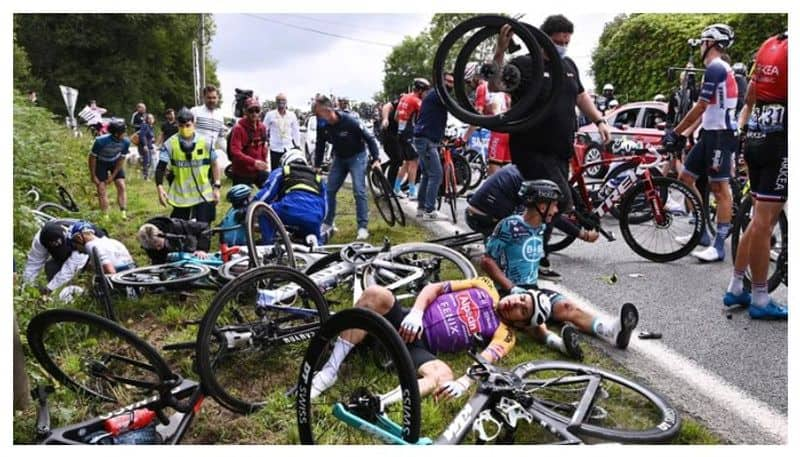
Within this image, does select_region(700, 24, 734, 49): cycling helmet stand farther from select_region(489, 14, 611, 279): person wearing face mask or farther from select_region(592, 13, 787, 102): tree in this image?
select_region(592, 13, 787, 102): tree

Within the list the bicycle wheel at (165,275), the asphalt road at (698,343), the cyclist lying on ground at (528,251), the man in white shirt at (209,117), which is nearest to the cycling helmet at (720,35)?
the asphalt road at (698,343)

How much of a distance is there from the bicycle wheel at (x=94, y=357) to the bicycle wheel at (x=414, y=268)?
189cm

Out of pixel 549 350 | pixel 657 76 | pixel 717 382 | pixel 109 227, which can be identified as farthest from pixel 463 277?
pixel 657 76

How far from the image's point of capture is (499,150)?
27.4 ft

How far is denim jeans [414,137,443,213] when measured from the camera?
8328 mm

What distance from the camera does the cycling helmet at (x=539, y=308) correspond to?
4219 millimetres

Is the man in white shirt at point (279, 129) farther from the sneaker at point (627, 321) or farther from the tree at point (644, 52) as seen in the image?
the tree at point (644, 52)

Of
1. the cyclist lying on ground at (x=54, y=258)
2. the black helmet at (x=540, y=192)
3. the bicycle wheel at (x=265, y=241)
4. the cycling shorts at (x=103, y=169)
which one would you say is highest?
the black helmet at (x=540, y=192)

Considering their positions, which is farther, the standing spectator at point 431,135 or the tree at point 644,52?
the tree at point 644,52

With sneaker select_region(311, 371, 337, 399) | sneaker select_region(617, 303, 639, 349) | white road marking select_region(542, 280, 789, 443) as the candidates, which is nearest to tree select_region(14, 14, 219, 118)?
sneaker select_region(617, 303, 639, 349)

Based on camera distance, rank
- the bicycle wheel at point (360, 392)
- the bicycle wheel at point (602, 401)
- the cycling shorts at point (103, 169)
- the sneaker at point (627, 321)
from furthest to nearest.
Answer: the cycling shorts at point (103, 169) < the sneaker at point (627, 321) < the bicycle wheel at point (602, 401) < the bicycle wheel at point (360, 392)

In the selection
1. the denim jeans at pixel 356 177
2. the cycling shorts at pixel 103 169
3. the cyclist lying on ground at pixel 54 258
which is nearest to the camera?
the cyclist lying on ground at pixel 54 258

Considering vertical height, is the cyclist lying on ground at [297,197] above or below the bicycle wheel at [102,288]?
above
